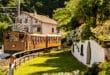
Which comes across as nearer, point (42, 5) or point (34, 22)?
point (34, 22)

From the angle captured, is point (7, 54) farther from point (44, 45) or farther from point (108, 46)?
point (108, 46)

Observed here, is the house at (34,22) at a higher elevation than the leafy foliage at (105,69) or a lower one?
lower

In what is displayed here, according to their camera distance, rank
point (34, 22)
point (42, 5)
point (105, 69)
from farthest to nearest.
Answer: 1. point (42, 5)
2. point (34, 22)
3. point (105, 69)

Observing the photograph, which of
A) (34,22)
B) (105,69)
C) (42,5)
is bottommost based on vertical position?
(34,22)

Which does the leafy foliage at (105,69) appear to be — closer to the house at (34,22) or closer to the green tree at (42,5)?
the house at (34,22)

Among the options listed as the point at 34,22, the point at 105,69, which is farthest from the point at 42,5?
the point at 105,69

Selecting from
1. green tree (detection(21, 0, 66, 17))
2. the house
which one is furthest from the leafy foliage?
green tree (detection(21, 0, 66, 17))

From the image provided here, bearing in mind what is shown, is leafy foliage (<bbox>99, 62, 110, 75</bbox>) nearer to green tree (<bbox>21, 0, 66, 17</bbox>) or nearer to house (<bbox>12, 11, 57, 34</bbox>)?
house (<bbox>12, 11, 57, 34</bbox>)

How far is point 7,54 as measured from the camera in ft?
162

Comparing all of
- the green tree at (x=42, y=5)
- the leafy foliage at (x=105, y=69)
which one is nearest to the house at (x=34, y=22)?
the green tree at (x=42, y=5)

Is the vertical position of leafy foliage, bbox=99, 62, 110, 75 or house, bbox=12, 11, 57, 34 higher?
leafy foliage, bbox=99, 62, 110, 75

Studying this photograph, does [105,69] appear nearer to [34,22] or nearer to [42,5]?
[34,22]

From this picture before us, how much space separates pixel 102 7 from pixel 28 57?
37.9 feet

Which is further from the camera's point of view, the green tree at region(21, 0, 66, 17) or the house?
the green tree at region(21, 0, 66, 17)
